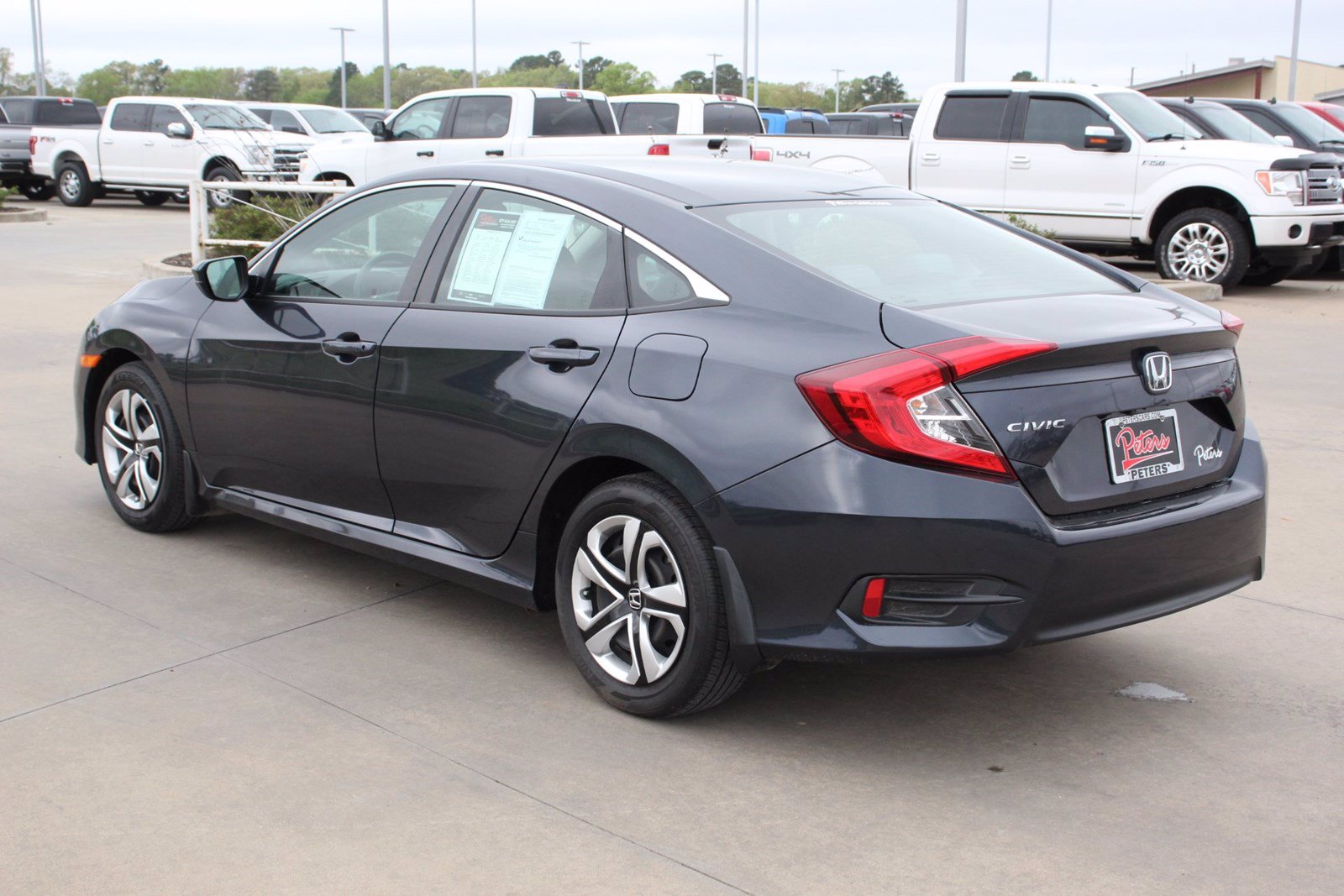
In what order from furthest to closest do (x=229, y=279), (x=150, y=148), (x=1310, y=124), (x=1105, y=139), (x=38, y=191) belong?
(x=38, y=191) < (x=150, y=148) < (x=1310, y=124) < (x=1105, y=139) < (x=229, y=279)

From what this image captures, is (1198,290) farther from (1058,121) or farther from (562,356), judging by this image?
(562,356)

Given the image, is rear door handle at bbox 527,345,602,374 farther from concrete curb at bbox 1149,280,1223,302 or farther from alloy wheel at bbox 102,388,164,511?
concrete curb at bbox 1149,280,1223,302

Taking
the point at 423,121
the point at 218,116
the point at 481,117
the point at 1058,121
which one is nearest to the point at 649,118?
the point at 481,117

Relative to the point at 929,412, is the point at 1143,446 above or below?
below

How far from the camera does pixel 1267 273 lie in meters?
15.5

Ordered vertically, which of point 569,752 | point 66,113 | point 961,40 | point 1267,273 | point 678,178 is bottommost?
point 569,752

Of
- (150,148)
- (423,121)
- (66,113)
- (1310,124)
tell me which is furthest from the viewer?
(66,113)

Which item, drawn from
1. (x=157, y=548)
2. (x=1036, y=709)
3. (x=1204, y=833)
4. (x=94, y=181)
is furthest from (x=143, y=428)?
(x=94, y=181)

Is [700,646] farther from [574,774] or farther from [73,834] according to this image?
[73,834]

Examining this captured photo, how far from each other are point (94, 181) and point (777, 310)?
26.5 metres

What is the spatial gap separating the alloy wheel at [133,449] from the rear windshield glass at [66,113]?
989 inches

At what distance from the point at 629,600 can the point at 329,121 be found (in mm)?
25148

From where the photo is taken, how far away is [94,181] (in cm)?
2741

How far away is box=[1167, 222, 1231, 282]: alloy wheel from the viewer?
14312 mm
